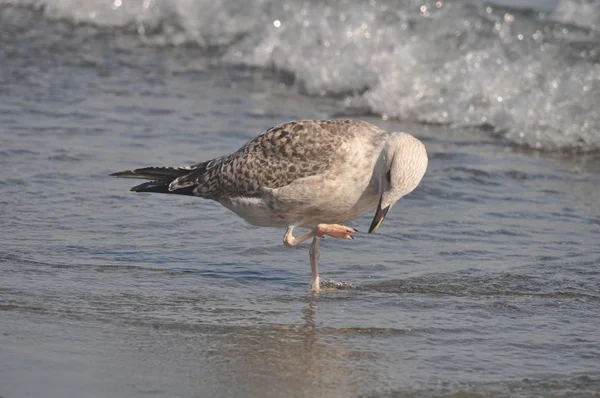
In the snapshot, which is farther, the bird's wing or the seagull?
the bird's wing

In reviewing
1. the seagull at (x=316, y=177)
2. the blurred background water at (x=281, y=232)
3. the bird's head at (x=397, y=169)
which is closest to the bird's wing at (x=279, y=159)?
the seagull at (x=316, y=177)

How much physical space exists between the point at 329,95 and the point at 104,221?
223 inches

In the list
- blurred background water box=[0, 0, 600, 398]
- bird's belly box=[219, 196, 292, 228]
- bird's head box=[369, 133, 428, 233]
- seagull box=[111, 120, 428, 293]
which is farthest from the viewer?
bird's belly box=[219, 196, 292, 228]

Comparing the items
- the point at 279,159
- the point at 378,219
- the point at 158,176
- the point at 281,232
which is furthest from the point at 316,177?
the point at 281,232

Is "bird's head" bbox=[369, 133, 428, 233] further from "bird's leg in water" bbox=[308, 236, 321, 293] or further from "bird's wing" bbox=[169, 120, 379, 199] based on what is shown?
"bird's leg in water" bbox=[308, 236, 321, 293]

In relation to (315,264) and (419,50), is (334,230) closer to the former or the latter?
(315,264)

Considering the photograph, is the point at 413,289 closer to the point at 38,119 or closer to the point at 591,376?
the point at 591,376

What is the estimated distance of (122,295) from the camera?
6.03 metres

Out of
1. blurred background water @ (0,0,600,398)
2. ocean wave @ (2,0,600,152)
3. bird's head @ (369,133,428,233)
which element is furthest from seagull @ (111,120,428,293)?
ocean wave @ (2,0,600,152)

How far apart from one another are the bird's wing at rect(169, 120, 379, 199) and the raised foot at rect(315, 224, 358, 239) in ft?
1.02

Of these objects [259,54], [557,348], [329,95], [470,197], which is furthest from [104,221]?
[259,54]

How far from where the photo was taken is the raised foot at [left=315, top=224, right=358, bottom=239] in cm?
655

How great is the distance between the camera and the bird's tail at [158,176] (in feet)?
23.3

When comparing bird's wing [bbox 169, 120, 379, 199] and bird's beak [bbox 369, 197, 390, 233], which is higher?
bird's wing [bbox 169, 120, 379, 199]
